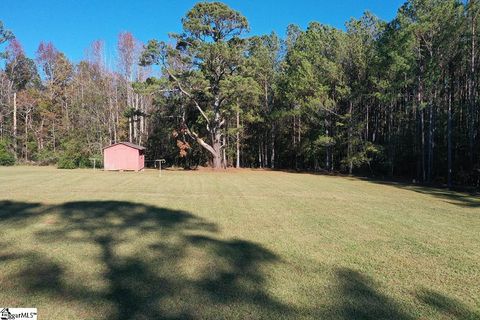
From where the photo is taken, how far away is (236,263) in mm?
5324

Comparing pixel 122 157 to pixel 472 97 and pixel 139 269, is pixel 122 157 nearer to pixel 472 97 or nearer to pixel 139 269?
pixel 472 97

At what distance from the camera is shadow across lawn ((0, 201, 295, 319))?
12.5 feet

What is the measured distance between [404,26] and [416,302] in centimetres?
2350

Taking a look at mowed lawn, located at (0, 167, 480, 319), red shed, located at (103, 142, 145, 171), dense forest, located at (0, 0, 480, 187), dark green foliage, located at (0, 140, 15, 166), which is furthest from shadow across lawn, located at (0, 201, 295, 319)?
dark green foliage, located at (0, 140, 15, 166)

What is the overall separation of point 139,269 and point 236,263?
1417 millimetres

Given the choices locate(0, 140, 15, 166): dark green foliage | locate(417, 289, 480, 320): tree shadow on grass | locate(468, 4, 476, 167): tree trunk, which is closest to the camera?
locate(417, 289, 480, 320): tree shadow on grass

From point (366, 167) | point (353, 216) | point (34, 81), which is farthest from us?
point (34, 81)

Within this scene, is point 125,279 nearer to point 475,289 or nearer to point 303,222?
point 475,289

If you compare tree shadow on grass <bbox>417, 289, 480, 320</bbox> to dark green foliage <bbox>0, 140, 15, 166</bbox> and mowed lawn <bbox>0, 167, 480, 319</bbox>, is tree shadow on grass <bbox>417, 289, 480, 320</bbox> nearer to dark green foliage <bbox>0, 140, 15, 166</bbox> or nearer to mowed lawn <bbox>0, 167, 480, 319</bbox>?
mowed lawn <bbox>0, 167, 480, 319</bbox>

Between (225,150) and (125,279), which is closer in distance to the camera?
(125,279)

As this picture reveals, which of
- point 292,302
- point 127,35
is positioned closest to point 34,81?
point 127,35

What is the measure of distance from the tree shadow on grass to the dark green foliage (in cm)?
4376

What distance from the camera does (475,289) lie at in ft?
14.5

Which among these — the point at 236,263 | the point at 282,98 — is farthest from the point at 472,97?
the point at 236,263
